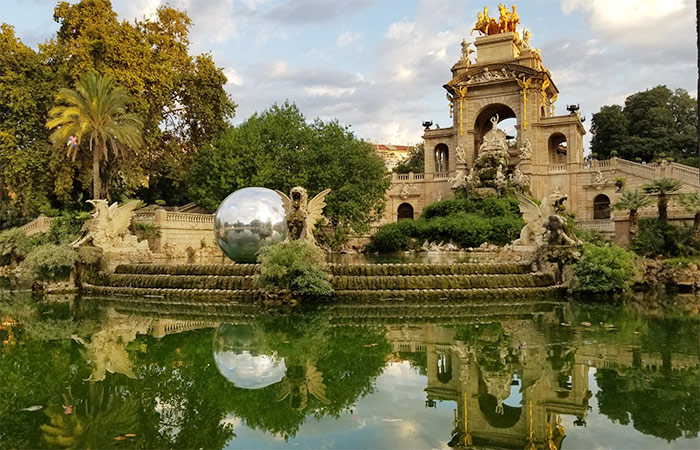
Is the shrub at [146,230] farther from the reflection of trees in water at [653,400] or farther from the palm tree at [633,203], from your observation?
the reflection of trees in water at [653,400]

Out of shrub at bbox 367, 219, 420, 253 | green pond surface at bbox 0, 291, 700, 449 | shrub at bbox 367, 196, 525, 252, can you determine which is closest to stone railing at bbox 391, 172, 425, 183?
shrub at bbox 367, 196, 525, 252

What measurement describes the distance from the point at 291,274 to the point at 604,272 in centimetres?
798

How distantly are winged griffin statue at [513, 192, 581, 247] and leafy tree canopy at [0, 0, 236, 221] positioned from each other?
71.9 feet

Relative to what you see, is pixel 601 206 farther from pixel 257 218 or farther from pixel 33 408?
pixel 33 408

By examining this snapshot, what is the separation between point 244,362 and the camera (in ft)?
25.8

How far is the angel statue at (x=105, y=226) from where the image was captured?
18.4 metres

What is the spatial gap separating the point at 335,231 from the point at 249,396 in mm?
26093

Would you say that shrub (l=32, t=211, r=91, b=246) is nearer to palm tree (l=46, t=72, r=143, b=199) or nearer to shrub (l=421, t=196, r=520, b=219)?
palm tree (l=46, t=72, r=143, b=199)

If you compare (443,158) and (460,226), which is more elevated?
(443,158)

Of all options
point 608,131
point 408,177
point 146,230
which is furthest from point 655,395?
point 608,131

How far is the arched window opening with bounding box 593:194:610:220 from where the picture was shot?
133 ft

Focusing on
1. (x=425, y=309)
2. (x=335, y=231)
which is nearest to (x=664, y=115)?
(x=335, y=231)

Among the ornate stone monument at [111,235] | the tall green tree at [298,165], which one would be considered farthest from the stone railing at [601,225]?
the ornate stone monument at [111,235]

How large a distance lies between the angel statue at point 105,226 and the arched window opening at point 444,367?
45.3 feet
